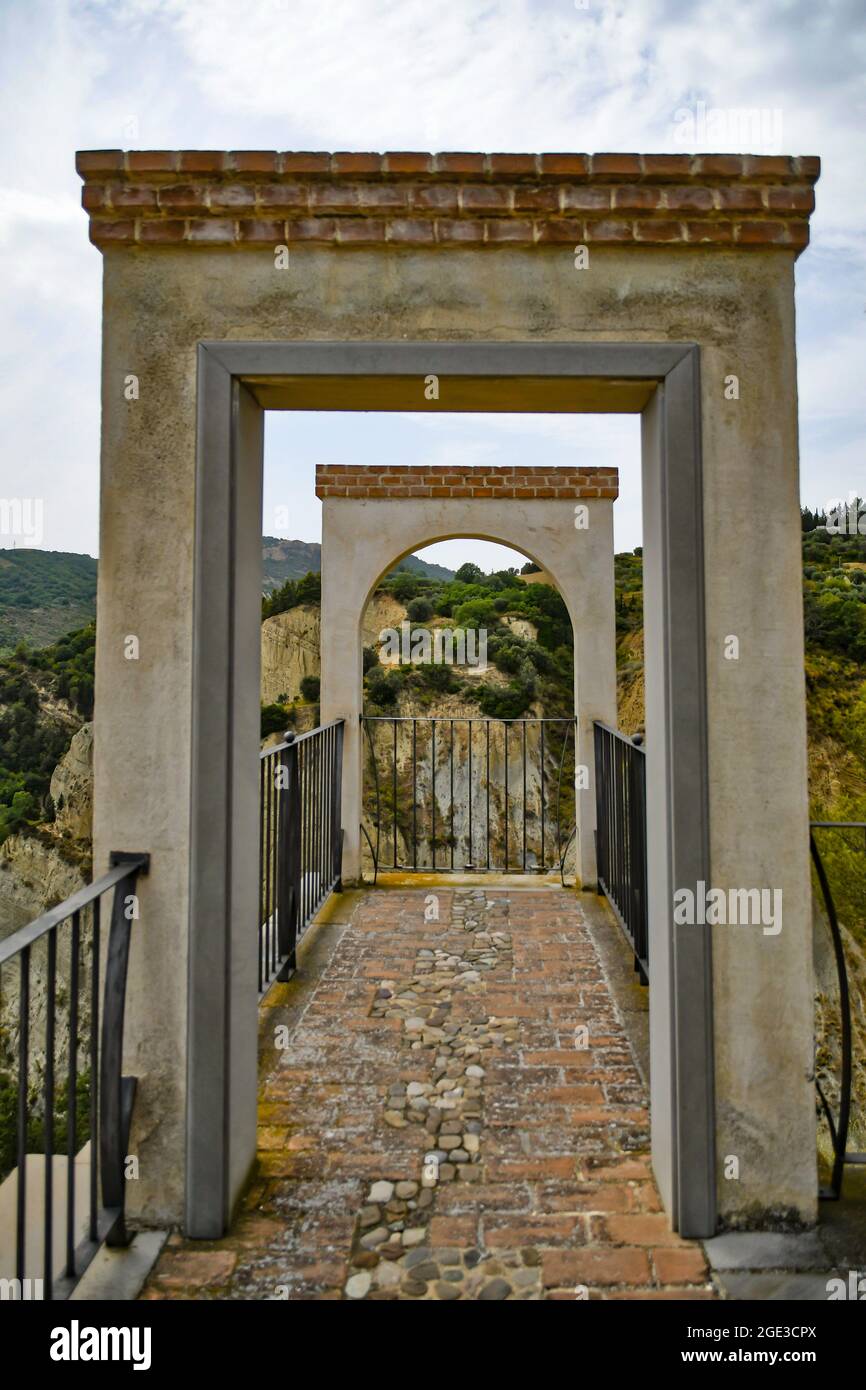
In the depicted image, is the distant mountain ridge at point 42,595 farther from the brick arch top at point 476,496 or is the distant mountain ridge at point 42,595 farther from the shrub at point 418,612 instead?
the brick arch top at point 476,496

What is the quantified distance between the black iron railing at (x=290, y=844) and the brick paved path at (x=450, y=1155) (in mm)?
326

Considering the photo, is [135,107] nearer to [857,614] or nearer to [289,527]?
[289,527]

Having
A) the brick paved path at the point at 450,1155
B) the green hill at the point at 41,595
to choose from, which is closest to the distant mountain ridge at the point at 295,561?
the green hill at the point at 41,595

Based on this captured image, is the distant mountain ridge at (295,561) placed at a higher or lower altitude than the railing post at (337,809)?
higher

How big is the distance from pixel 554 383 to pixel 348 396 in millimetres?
648

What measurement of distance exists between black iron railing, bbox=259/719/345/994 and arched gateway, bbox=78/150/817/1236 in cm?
75

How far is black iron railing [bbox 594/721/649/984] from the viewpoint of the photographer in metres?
3.88

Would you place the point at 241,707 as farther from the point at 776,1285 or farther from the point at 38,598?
the point at 38,598

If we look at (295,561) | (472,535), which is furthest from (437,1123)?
(295,561)

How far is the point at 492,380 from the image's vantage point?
2.15 meters

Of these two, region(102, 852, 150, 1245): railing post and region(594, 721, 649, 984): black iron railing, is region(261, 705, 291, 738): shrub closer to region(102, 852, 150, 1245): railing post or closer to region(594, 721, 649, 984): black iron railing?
region(594, 721, 649, 984): black iron railing

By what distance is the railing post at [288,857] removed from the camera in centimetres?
386

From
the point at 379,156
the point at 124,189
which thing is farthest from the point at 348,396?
the point at 124,189

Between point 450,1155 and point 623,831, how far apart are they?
253 centimetres
